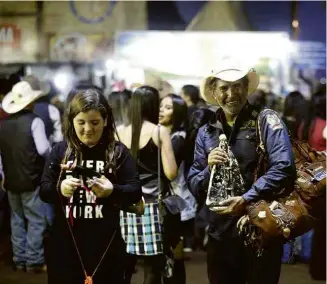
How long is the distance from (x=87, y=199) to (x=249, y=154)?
89 centimetres

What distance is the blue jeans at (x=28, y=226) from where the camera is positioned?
5.77m

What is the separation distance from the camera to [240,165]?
333 centimetres

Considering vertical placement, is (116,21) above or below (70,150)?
above

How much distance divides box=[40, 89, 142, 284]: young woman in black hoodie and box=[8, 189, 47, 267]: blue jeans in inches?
103

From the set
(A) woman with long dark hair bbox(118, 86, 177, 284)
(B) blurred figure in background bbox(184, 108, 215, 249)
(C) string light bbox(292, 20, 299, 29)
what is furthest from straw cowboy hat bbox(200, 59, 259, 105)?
(C) string light bbox(292, 20, 299, 29)

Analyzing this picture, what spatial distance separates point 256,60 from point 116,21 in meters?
2.28

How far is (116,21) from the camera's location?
9.83 meters

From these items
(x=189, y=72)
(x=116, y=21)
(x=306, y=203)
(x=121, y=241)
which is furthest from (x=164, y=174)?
(x=116, y=21)

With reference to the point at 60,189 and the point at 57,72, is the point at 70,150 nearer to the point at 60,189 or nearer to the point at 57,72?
the point at 60,189

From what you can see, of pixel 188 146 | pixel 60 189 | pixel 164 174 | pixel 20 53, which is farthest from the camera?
pixel 20 53

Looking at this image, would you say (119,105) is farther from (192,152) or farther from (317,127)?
(317,127)

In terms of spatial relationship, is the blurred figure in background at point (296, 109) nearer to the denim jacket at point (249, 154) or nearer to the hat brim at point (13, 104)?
the hat brim at point (13, 104)

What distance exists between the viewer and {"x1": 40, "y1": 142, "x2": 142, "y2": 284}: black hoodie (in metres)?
3.14

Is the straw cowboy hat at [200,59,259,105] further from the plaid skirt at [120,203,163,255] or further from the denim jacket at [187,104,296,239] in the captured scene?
the plaid skirt at [120,203,163,255]
